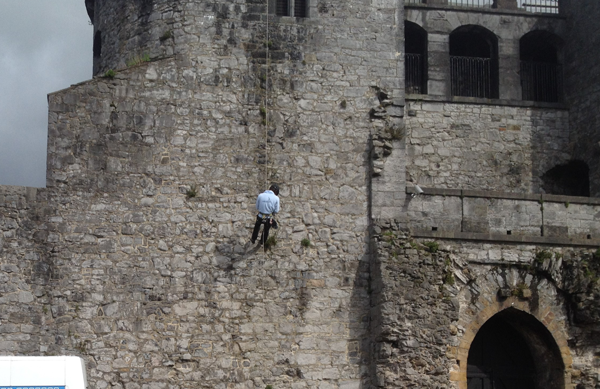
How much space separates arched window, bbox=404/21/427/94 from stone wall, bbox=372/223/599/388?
21.1 feet

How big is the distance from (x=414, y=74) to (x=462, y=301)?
7.65m

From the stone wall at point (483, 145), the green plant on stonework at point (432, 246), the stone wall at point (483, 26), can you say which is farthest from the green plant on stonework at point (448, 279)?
the stone wall at point (483, 26)

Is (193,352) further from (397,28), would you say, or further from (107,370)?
(397,28)

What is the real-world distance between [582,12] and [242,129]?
978 centimetres

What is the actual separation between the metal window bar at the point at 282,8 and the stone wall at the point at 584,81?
786cm

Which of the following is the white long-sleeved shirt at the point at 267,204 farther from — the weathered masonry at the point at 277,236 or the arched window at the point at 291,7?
the arched window at the point at 291,7

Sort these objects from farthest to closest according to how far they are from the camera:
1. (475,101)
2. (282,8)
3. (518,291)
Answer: (475,101), (282,8), (518,291)

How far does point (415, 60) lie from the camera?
82.8 feet

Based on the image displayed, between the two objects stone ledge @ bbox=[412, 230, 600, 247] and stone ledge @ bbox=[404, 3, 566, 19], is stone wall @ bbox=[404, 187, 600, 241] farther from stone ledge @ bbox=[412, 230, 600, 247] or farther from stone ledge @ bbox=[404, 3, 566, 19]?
stone ledge @ bbox=[404, 3, 566, 19]

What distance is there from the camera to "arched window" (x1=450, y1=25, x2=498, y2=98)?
25203 mm

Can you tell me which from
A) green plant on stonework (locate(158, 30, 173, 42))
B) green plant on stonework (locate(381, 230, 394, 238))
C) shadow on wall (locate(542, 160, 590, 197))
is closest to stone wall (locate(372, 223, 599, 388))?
green plant on stonework (locate(381, 230, 394, 238))

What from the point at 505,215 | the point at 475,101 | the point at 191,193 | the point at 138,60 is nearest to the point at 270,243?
the point at 191,193

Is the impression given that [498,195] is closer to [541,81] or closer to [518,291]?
[518,291]

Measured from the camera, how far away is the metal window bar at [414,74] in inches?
985
